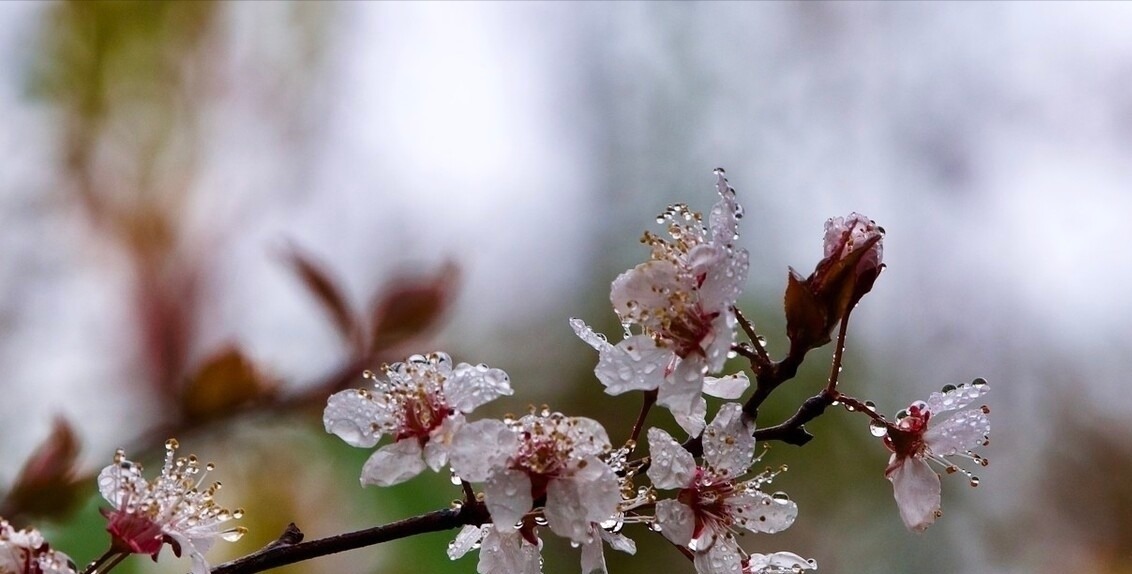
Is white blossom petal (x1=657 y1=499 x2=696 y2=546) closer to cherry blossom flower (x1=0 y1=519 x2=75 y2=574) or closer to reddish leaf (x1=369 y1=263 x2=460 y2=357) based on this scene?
cherry blossom flower (x1=0 y1=519 x2=75 y2=574)

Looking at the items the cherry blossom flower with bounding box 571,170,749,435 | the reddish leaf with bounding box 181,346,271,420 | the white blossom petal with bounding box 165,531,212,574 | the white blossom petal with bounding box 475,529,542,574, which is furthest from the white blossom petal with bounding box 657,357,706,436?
the reddish leaf with bounding box 181,346,271,420

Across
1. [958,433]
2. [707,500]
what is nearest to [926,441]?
[958,433]

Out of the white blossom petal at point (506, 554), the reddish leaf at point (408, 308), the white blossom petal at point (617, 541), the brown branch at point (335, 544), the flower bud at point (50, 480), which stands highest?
the reddish leaf at point (408, 308)

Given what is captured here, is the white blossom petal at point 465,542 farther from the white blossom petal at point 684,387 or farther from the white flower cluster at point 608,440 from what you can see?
the white blossom petal at point 684,387

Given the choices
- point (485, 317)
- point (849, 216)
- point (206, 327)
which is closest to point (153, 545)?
point (849, 216)

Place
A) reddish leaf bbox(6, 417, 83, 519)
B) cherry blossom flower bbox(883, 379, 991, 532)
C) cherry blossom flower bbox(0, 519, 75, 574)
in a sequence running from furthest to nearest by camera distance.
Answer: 1. reddish leaf bbox(6, 417, 83, 519)
2. cherry blossom flower bbox(883, 379, 991, 532)
3. cherry blossom flower bbox(0, 519, 75, 574)

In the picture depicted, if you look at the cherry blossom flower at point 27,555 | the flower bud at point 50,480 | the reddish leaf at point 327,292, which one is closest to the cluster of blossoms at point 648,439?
the cherry blossom flower at point 27,555
